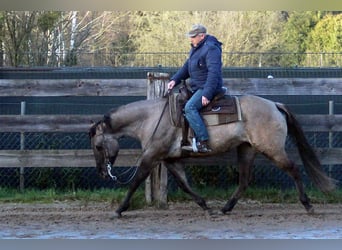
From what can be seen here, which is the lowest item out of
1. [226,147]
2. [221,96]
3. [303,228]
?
[303,228]

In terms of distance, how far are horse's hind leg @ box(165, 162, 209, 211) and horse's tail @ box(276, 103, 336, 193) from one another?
139cm

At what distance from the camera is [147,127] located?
22.8 feet

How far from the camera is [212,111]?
673 centimetres

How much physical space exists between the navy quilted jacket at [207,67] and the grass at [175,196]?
1.69 meters

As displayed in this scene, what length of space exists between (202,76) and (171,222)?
1684 millimetres

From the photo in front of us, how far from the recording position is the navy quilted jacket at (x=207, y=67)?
652 cm

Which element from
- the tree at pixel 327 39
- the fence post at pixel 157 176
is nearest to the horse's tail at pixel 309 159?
the fence post at pixel 157 176

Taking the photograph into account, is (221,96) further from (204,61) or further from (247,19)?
(247,19)

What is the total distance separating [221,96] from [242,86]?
0.93 metres

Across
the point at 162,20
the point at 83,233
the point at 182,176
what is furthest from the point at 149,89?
the point at 162,20

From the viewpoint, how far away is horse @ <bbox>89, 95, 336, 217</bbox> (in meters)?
6.81

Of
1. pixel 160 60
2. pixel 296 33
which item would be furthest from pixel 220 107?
pixel 296 33

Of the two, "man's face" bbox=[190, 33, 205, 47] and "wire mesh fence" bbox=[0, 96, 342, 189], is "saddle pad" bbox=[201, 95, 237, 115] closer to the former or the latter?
"man's face" bbox=[190, 33, 205, 47]

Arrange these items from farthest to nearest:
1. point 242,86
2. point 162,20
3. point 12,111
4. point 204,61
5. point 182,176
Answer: point 162,20
point 12,111
point 242,86
point 182,176
point 204,61
